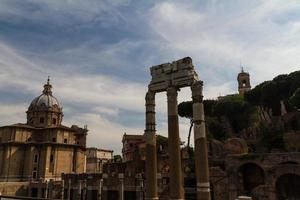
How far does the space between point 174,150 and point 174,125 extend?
1026mm

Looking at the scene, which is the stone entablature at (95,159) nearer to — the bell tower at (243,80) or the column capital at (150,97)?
the bell tower at (243,80)

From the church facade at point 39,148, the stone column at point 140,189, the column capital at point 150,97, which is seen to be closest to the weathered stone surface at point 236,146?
the stone column at point 140,189

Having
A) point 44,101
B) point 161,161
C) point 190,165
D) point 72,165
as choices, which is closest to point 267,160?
point 190,165

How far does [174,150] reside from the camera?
11.8 metres

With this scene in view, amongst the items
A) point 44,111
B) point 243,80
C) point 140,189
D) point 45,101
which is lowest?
point 140,189

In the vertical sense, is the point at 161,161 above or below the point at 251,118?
below

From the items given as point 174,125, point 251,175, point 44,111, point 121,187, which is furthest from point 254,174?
point 44,111

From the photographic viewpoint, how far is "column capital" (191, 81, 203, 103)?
11.4 m

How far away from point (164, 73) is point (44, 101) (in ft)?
128

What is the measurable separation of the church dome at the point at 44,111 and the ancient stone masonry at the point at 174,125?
3741 cm

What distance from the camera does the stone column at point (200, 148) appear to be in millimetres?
10438

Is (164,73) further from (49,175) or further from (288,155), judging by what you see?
(49,175)

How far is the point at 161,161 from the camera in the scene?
107ft

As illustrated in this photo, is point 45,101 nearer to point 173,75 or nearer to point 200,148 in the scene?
point 173,75
